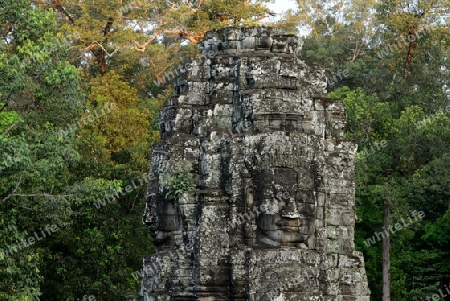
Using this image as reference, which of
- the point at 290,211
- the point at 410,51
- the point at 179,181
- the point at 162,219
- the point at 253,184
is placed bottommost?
the point at 290,211

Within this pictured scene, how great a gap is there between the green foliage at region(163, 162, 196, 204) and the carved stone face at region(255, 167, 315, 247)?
3.94ft

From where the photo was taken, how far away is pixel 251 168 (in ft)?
39.5

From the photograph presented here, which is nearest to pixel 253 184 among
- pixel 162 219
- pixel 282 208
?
pixel 282 208

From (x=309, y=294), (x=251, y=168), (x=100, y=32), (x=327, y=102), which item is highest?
(x=100, y=32)

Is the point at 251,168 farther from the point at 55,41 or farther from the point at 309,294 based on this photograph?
the point at 55,41

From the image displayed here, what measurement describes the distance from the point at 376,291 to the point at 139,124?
8649 mm

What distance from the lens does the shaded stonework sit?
38.8 feet

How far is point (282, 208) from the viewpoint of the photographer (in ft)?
38.8

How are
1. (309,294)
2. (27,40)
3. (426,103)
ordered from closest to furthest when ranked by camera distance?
(309,294), (27,40), (426,103)

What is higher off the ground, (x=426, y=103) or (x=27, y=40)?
(x=426, y=103)

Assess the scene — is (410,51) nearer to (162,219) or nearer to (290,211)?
(162,219)

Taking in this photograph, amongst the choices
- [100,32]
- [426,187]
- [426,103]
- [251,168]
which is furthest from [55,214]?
[426,103]

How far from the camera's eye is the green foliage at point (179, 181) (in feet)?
41.5

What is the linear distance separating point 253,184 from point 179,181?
127 centimetres
